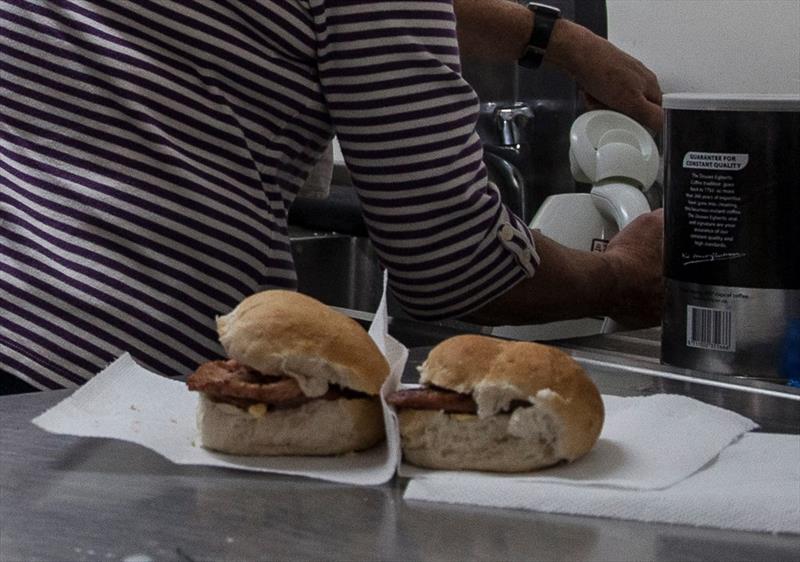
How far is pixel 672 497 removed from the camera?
64 centimetres

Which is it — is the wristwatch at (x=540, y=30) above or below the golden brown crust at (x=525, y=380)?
above

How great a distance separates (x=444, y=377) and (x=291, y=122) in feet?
1.55

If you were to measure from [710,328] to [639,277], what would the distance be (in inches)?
14.8

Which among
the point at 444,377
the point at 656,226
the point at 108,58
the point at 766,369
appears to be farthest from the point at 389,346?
the point at 656,226

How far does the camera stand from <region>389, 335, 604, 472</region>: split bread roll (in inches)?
26.8

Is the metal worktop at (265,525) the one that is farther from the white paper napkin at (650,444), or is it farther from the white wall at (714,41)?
the white wall at (714,41)

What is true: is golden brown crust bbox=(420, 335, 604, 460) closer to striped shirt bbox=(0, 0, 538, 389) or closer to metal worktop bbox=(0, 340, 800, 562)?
metal worktop bbox=(0, 340, 800, 562)

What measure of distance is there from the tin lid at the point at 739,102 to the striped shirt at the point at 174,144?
0.85 ft

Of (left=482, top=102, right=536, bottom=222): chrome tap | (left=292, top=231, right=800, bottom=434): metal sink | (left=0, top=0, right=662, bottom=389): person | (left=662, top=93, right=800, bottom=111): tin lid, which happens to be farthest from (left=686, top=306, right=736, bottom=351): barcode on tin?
(left=482, top=102, right=536, bottom=222): chrome tap

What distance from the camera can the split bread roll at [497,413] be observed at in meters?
0.68

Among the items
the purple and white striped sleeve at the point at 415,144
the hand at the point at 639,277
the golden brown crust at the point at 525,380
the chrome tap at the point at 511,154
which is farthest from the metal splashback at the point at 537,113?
the golden brown crust at the point at 525,380

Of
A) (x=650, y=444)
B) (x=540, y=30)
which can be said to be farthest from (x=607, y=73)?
(x=650, y=444)

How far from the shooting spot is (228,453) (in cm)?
72

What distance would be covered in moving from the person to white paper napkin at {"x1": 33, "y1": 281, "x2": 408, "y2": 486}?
22cm
